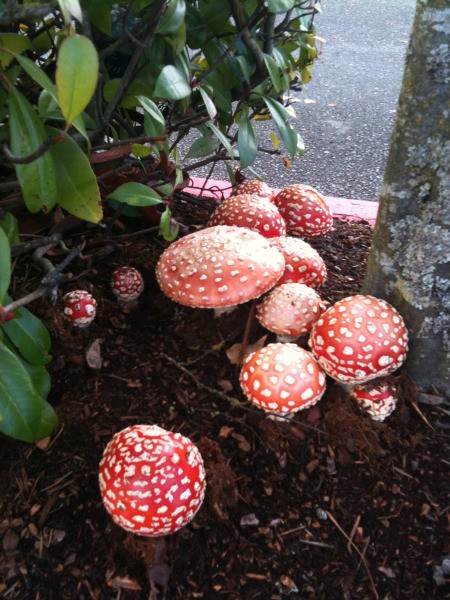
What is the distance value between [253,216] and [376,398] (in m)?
0.72

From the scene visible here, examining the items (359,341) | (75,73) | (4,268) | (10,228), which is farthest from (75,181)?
(359,341)

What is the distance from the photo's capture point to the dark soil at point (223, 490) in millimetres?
1359

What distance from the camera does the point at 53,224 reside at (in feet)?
6.46

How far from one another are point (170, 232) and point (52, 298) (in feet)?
1.32

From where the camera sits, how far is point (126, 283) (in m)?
1.86

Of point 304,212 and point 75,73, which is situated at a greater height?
point 75,73

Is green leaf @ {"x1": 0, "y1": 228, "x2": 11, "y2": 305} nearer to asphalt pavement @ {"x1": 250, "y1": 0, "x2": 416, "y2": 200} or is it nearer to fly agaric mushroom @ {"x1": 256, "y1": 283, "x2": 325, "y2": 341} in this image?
fly agaric mushroom @ {"x1": 256, "y1": 283, "x2": 325, "y2": 341}

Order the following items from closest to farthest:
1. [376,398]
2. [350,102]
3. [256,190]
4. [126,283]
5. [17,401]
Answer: [17,401]
[376,398]
[126,283]
[256,190]
[350,102]

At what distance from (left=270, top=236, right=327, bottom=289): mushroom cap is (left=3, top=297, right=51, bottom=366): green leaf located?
0.72 metres

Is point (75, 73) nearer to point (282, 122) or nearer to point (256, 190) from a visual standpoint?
point (282, 122)

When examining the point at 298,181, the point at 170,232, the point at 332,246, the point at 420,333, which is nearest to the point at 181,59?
the point at 170,232

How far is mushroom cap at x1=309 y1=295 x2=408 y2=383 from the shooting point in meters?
1.46

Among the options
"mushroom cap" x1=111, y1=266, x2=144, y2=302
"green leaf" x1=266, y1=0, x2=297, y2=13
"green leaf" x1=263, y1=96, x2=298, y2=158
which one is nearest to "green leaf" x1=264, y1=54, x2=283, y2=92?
"green leaf" x1=263, y1=96, x2=298, y2=158

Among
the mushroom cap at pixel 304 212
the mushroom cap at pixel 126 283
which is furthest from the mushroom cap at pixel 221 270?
the mushroom cap at pixel 304 212
